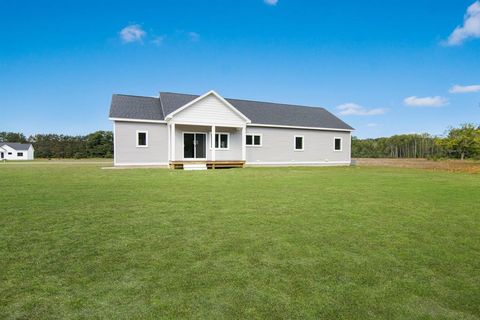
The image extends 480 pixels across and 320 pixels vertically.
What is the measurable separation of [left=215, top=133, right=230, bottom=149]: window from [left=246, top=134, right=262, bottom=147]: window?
1.62 meters

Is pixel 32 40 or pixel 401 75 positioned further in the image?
pixel 401 75

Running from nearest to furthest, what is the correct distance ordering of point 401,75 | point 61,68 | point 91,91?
point 61,68, point 401,75, point 91,91

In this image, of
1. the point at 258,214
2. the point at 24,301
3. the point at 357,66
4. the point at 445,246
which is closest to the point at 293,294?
the point at 24,301

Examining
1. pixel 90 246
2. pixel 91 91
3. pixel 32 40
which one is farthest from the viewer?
pixel 91 91

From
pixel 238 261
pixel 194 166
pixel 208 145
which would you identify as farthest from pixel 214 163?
pixel 238 261

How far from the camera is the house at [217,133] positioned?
18.6 m

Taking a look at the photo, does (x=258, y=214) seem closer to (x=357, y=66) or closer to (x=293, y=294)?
(x=293, y=294)

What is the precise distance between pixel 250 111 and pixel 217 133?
4.07 meters

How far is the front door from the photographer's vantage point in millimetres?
20219

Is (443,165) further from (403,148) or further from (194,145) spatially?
(403,148)

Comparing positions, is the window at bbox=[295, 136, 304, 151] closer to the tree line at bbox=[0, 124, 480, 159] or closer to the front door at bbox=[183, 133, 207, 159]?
the front door at bbox=[183, 133, 207, 159]

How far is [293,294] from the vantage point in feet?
8.11

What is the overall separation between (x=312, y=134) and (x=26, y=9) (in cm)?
2055

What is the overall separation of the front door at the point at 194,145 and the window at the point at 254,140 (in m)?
3.30
